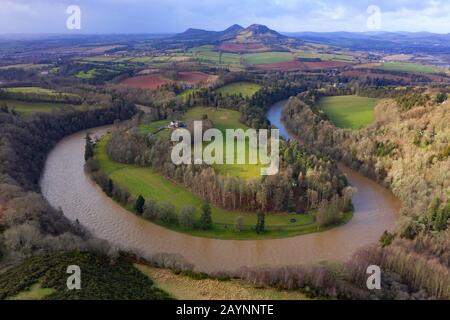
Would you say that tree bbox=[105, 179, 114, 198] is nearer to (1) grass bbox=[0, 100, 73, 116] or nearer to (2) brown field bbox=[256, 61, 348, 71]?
(1) grass bbox=[0, 100, 73, 116]

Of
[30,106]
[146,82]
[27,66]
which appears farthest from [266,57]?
[30,106]

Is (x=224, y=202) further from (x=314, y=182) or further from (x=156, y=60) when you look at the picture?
(x=156, y=60)

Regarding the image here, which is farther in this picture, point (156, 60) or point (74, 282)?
point (156, 60)

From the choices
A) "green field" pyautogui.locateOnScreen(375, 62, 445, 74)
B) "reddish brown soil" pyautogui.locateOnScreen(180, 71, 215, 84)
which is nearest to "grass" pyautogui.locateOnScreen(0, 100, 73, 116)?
"reddish brown soil" pyautogui.locateOnScreen(180, 71, 215, 84)

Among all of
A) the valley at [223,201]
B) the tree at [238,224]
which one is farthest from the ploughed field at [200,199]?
the tree at [238,224]

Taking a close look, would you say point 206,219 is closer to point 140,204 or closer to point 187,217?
point 187,217

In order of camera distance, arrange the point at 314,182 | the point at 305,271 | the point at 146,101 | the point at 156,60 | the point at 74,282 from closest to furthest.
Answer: the point at 74,282
the point at 305,271
the point at 314,182
the point at 146,101
the point at 156,60
